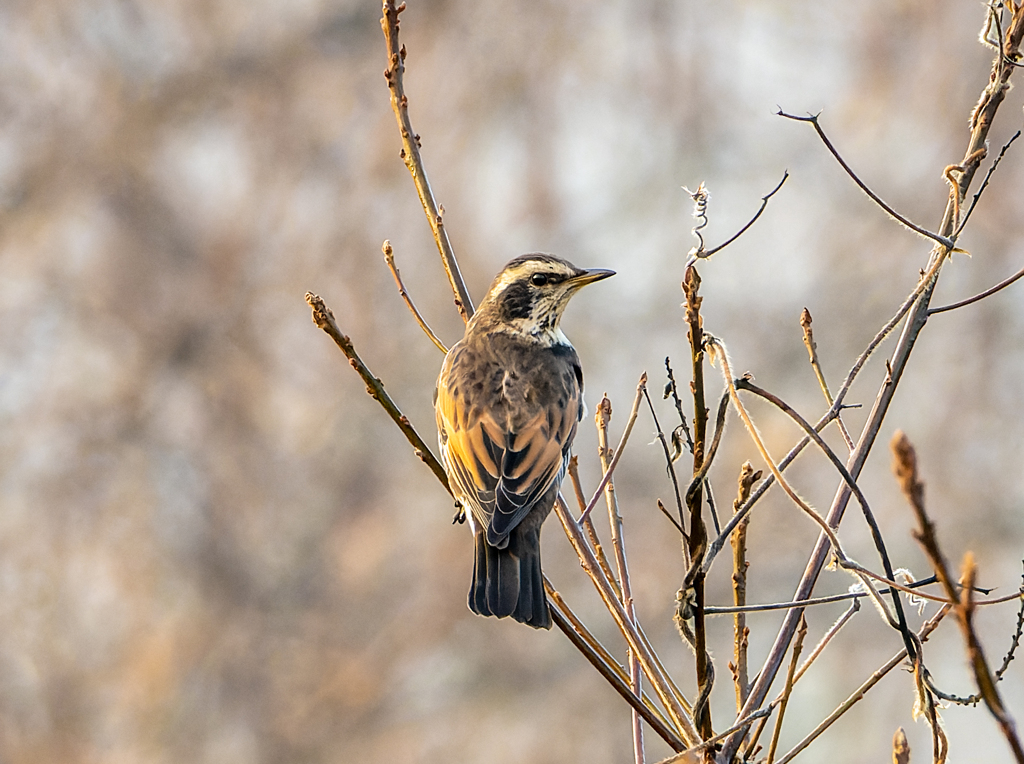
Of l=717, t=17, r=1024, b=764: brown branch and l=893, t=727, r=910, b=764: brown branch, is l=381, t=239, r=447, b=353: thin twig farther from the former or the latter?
l=893, t=727, r=910, b=764: brown branch

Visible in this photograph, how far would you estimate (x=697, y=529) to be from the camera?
7.60 feet

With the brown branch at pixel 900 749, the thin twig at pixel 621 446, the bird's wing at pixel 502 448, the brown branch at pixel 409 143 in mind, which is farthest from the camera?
the bird's wing at pixel 502 448

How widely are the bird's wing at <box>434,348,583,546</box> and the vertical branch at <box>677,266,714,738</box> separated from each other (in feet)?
5.71

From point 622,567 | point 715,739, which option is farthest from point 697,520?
point 622,567

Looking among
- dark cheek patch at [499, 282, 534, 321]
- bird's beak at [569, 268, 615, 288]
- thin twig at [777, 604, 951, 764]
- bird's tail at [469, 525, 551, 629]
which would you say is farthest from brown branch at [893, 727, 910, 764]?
dark cheek patch at [499, 282, 534, 321]

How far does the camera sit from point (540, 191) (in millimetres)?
14164

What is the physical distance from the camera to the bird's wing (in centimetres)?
425

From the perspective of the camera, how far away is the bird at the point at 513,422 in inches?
157

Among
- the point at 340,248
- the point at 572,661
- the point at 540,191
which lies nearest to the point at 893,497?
the point at 572,661

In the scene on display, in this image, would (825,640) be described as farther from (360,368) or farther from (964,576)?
(360,368)

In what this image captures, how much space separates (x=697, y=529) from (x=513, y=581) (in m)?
1.65

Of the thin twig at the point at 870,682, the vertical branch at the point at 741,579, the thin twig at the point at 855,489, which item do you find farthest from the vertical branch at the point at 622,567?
the thin twig at the point at 855,489

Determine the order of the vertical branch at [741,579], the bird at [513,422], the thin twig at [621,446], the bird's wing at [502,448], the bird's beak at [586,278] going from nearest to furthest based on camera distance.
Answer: the vertical branch at [741,579] < the thin twig at [621,446] < the bird at [513,422] < the bird's wing at [502,448] < the bird's beak at [586,278]

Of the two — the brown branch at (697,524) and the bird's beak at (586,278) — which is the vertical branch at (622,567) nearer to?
the brown branch at (697,524)
